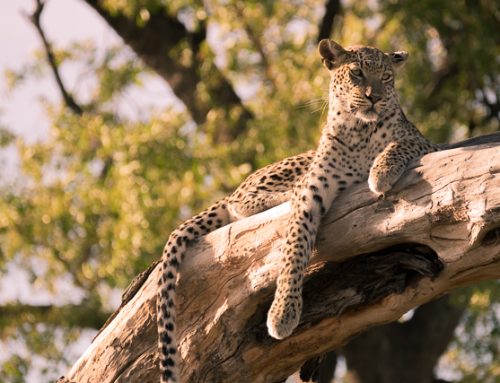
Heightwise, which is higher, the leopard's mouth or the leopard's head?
the leopard's head

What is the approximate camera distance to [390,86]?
897 cm

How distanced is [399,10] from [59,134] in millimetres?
4967

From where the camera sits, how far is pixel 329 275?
332 inches

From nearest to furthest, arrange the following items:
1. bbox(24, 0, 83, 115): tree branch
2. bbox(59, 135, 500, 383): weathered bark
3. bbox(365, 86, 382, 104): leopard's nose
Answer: bbox(59, 135, 500, 383): weathered bark → bbox(365, 86, 382, 104): leopard's nose → bbox(24, 0, 83, 115): tree branch

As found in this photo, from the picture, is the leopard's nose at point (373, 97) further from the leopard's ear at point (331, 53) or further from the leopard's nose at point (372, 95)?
the leopard's ear at point (331, 53)

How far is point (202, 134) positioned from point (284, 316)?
32.4ft

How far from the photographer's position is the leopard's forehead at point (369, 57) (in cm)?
893

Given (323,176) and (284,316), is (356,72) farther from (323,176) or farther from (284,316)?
(284,316)

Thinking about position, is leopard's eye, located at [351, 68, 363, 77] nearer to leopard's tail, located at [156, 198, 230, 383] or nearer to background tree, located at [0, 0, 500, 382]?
leopard's tail, located at [156, 198, 230, 383]

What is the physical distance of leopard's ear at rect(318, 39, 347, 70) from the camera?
9.11 m

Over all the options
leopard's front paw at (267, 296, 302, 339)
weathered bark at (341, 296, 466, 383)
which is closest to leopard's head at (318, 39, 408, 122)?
leopard's front paw at (267, 296, 302, 339)

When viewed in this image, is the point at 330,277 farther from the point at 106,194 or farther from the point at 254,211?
the point at 106,194

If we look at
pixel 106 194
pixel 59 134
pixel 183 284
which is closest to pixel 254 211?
pixel 183 284

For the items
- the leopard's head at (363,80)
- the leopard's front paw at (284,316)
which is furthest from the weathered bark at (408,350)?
Answer: the leopard's front paw at (284,316)
